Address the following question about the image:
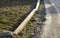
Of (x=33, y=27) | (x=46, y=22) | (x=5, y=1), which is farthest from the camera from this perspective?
(x=5, y=1)

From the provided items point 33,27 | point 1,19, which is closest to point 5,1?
point 1,19

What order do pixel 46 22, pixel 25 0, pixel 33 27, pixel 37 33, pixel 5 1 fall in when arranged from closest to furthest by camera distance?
pixel 37 33, pixel 33 27, pixel 46 22, pixel 5 1, pixel 25 0

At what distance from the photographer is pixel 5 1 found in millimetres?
15461

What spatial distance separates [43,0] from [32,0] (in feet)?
2.94

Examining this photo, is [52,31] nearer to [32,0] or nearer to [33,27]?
[33,27]

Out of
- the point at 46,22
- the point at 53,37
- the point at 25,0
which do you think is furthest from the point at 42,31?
the point at 25,0

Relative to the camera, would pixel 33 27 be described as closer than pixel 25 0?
Yes

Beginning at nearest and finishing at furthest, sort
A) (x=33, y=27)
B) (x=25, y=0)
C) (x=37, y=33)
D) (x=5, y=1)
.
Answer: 1. (x=37, y=33)
2. (x=33, y=27)
3. (x=5, y=1)
4. (x=25, y=0)

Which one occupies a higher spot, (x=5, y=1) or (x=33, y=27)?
(x=5, y=1)

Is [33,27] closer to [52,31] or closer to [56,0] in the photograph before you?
[52,31]

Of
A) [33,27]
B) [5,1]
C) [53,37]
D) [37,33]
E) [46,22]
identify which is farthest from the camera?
[5,1]

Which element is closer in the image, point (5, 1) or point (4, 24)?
point (4, 24)

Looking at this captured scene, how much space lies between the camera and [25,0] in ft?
57.4

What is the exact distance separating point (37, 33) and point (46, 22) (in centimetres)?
189
